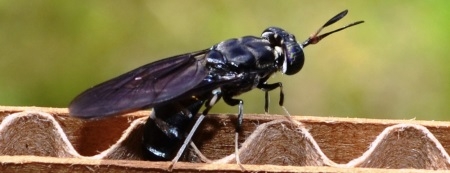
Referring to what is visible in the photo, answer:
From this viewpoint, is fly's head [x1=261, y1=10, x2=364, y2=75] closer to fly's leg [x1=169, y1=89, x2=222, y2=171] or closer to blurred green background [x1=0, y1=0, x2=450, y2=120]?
fly's leg [x1=169, y1=89, x2=222, y2=171]

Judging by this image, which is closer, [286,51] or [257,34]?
[286,51]

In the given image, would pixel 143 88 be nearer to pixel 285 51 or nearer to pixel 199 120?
pixel 199 120

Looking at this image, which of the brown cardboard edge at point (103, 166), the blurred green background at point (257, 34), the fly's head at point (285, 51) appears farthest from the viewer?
the blurred green background at point (257, 34)

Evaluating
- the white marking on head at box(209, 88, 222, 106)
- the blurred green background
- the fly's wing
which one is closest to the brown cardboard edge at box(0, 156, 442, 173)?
the fly's wing

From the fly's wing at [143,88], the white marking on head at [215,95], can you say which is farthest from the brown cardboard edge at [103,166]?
the white marking on head at [215,95]

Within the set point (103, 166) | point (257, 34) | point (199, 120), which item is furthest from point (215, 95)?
point (257, 34)

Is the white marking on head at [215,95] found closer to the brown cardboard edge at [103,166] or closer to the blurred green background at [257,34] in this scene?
Result: the brown cardboard edge at [103,166]
